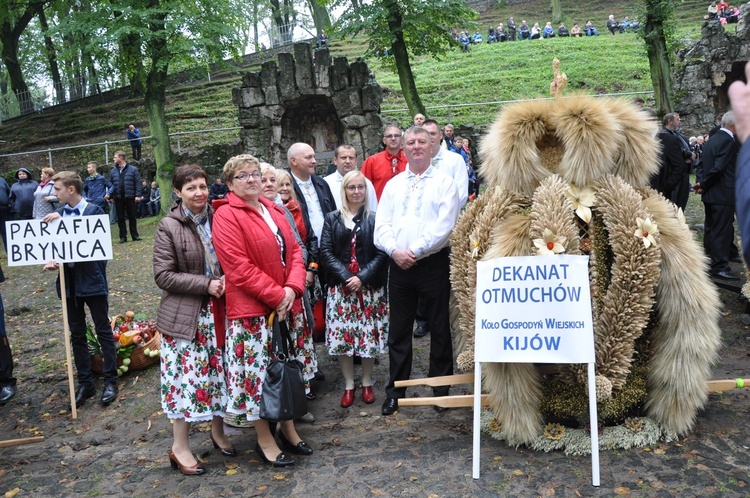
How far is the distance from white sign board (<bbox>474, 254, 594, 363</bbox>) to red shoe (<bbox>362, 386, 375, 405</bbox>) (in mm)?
1618

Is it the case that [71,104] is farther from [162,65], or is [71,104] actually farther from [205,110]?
[162,65]

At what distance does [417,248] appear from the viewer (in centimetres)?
449

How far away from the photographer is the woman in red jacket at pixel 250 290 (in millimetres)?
3980

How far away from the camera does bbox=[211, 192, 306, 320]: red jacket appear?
397 centimetres

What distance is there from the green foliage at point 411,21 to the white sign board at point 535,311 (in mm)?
12282

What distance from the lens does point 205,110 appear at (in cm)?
2705

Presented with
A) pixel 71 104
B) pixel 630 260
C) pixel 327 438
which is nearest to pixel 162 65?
pixel 327 438

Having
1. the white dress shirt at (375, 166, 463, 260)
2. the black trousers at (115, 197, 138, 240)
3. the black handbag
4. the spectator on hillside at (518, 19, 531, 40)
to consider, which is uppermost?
the spectator on hillside at (518, 19, 531, 40)

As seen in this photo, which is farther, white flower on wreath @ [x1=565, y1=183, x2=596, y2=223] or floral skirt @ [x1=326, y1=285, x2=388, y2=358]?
floral skirt @ [x1=326, y1=285, x2=388, y2=358]

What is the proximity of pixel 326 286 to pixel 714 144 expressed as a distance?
16.5 ft

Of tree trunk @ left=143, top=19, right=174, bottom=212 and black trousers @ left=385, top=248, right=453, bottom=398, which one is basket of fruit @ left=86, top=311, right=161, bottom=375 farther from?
tree trunk @ left=143, top=19, right=174, bottom=212

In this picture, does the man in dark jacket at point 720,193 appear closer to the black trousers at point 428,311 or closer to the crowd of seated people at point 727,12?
the black trousers at point 428,311

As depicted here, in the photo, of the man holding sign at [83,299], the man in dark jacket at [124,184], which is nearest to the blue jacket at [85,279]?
the man holding sign at [83,299]

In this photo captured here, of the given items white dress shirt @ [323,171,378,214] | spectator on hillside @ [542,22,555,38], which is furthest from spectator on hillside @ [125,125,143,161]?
spectator on hillside @ [542,22,555,38]
